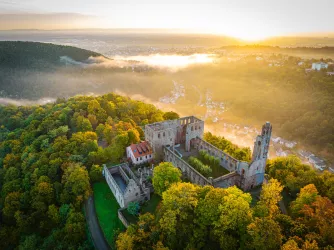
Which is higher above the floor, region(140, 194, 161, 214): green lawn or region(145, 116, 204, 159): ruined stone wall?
region(145, 116, 204, 159): ruined stone wall

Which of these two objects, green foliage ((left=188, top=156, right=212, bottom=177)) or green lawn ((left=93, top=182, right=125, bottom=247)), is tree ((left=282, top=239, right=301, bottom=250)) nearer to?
green foliage ((left=188, top=156, right=212, bottom=177))

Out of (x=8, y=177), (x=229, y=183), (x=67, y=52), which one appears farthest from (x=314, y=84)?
(x=67, y=52)

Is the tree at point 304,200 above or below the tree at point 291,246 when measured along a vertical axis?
below

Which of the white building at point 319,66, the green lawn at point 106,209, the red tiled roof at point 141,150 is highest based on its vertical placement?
the white building at point 319,66

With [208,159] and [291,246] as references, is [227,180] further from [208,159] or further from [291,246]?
[291,246]

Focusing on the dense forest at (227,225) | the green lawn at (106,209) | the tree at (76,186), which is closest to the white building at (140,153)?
the green lawn at (106,209)

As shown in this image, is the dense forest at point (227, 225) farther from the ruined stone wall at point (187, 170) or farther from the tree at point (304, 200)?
the ruined stone wall at point (187, 170)

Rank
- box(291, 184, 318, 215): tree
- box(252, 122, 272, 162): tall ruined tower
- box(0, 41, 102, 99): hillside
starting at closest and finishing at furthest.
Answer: box(291, 184, 318, 215): tree < box(252, 122, 272, 162): tall ruined tower < box(0, 41, 102, 99): hillside

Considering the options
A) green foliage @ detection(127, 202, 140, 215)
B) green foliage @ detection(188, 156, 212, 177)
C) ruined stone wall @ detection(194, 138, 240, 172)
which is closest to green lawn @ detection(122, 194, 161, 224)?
green foliage @ detection(127, 202, 140, 215)
